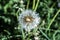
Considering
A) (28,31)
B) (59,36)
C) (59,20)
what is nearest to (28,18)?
(28,31)

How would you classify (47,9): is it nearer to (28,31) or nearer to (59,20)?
(59,20)

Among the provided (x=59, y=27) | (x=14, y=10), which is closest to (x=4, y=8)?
(x=14, y=10)

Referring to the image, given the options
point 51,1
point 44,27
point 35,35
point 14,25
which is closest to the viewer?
point 35,35

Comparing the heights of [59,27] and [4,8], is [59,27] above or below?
below

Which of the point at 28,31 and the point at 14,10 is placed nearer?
the point at 28,31

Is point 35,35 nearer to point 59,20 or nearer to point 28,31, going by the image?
point 28,31

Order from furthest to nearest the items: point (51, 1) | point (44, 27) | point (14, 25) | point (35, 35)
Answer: point (51, 1) < point (14, 25) < point (44, 27) < point (35, 35)
